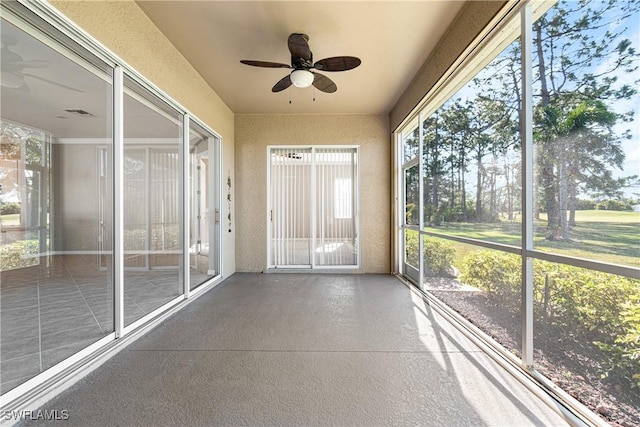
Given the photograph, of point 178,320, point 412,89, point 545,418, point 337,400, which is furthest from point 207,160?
point 545,418

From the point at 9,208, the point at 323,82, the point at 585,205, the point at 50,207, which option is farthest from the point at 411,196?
the point at 50,207

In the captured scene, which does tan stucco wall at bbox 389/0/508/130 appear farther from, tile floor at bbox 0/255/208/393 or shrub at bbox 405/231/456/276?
tile floor at bbox 0/255/208/393

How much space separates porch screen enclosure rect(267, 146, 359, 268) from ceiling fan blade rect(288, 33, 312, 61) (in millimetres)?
2440

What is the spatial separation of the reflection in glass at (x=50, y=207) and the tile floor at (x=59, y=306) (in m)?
0.01

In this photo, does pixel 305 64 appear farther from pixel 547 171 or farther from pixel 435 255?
pixel 435 255

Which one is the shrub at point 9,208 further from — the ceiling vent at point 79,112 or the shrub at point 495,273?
the shrub at point 495,273

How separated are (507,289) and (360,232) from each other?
9.87ft

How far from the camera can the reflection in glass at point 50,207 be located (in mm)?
2131

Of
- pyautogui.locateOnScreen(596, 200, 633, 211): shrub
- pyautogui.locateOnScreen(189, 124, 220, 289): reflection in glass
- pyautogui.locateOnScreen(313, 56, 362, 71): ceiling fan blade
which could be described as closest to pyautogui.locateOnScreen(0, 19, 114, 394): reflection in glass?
pyautogui.locateOnScreen(189, 124, 220, 289): reflection in glass

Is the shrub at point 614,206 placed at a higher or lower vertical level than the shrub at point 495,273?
higher

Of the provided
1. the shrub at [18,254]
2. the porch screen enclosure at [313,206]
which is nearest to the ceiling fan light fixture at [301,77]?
the porch screen enclosure at [313,206]

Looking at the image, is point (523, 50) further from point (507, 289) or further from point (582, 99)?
point (507, 289)

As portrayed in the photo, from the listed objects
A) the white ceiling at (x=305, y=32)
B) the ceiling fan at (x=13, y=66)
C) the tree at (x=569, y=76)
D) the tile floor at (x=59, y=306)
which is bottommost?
the tile floor at (x=59, y=306)

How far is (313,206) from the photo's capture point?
512 centimetres
